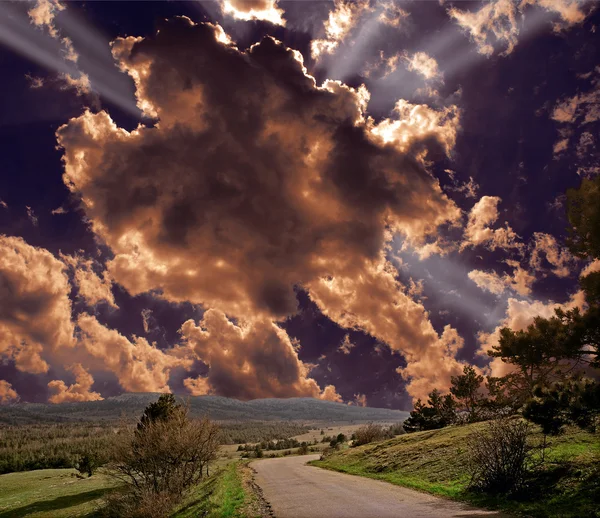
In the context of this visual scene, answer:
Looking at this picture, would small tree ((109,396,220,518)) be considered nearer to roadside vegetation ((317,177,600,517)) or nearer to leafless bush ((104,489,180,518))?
leafless bush ((104,489,180,518))

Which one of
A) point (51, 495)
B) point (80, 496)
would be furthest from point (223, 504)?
point (51, 495)

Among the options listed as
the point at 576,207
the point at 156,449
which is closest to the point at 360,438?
the point at 156,449

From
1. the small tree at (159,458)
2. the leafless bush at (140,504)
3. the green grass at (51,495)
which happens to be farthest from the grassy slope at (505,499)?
the green grass at (51,495)

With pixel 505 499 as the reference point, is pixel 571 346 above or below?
above

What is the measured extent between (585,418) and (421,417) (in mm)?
54574

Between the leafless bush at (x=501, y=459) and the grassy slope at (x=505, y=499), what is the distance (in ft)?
2.46

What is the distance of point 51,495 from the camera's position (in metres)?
52.8

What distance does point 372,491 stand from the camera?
23.6 metres

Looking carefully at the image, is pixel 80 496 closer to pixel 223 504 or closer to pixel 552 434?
pixel 223 504

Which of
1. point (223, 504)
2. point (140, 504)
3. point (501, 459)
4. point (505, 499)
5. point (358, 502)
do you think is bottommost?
point (140, 504)

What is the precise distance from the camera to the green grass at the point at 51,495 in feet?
144

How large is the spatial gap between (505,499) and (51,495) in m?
56.2

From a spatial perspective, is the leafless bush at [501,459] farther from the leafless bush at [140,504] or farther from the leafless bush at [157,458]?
the leafless bush at [157,458]

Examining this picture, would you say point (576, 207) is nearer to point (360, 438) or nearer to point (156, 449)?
point (156, 449)
